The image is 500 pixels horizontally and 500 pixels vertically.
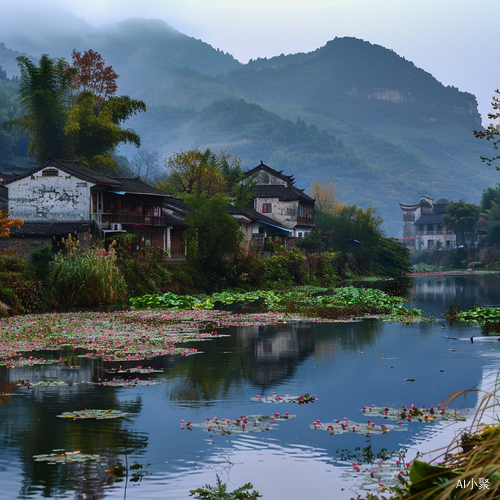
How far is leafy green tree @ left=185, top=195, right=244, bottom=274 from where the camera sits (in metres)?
58.8

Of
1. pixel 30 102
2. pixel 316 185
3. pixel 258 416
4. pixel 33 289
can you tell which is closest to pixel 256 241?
pixel 30 102

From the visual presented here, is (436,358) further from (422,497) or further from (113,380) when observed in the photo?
(422,497)

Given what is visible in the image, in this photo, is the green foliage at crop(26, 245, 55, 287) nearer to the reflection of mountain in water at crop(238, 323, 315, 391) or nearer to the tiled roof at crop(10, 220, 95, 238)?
the tiled roof at crop(10, 220, 95, 238)

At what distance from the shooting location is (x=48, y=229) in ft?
160

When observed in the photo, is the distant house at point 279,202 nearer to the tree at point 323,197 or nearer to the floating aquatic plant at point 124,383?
the tree at point 323,197

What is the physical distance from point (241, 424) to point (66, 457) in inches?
151

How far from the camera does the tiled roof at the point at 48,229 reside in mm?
47562

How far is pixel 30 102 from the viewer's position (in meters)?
76.1

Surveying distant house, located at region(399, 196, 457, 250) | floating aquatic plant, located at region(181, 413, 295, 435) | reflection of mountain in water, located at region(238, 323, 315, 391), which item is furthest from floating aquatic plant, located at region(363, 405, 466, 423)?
distant house, located at region(399, 196, 457, 250)

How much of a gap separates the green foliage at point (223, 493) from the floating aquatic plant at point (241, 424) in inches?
122

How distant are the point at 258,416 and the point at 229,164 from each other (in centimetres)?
8883

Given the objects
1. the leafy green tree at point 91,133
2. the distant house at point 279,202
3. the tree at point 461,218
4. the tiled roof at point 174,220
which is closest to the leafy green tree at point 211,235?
the tiled roof at point 174,220

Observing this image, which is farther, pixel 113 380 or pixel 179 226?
pixel 179 226

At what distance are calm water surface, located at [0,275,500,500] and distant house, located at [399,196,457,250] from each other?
127992mm
